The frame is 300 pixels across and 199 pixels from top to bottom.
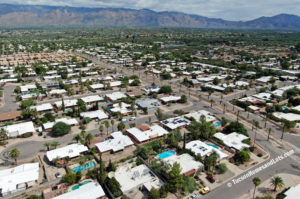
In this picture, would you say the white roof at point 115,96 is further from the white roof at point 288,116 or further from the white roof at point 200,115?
the white roof at point 288,116

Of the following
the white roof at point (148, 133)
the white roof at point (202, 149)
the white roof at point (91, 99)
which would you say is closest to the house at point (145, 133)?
the white roof at point (148, 133)

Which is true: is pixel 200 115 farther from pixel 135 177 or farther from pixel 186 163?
pixel 135 177

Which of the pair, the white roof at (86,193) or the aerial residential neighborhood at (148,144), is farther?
the aerial residential neighborhood at (148,144)

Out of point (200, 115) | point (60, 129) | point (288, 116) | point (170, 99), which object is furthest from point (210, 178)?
point (288, 116)

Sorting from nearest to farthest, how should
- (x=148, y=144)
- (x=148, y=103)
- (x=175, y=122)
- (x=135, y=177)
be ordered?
(x=135, y=177) → (x=148, y=144) → (x=175, y=122) → (x=148, y=103)

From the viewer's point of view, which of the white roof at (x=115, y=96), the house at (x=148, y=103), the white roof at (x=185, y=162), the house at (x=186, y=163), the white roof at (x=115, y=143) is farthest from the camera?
the white roof at (x=115, y=96)

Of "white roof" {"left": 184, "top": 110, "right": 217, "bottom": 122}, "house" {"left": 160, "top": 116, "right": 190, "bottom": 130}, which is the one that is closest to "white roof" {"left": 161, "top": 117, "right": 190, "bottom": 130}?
"house" {"left": 160, "top": 116, "right": 190, "bottom": 130}

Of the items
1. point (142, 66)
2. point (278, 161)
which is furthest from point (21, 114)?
point (142, 66)
